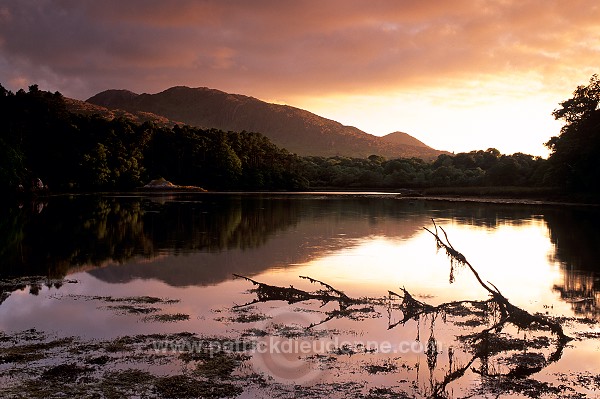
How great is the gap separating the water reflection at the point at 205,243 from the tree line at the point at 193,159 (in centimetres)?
3244

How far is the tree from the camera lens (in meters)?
80.3

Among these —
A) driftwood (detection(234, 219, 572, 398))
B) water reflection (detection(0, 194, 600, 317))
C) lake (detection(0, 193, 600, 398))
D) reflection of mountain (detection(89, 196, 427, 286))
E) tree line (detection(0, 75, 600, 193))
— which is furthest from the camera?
tree line (detection(0, 75, 600, 193))

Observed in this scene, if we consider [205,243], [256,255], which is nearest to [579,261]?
[256,255]

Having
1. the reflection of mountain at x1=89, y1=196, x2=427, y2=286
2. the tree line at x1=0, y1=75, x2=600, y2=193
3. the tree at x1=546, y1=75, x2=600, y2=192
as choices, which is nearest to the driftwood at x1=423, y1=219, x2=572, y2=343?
the reflection of mountain at x1=89, y1=196, x2=427, y2=286

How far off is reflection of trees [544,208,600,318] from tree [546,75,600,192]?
3127cm

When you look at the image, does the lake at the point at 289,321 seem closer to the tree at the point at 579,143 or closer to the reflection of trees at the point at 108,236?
the reflection of trees at the point at 108,236

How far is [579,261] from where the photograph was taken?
2853cm

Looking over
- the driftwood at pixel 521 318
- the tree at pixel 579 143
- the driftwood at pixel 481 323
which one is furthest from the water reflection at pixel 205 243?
the tree at pixel 579 143

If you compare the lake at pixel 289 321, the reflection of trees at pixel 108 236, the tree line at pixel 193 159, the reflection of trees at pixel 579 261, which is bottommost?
the reflection of trees at pixel 579 261

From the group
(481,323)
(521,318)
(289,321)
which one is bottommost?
(481,323)

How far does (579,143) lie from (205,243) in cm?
6991

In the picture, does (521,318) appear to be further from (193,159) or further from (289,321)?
(193,159)

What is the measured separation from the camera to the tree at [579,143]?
263 feet

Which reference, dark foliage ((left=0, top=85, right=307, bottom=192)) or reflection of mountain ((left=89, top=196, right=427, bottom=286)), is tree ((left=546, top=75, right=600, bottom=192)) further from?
dark foliage ((left=0, top=85, right=307, bottom=192))
